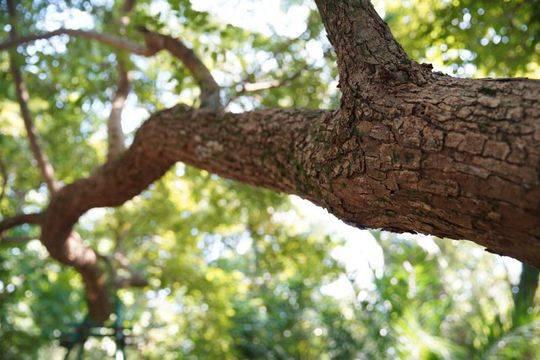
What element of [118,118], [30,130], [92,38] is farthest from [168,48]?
[30,130]

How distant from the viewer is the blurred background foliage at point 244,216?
156 inches

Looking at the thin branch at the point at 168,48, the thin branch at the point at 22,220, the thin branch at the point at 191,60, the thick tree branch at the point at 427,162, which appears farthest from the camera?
the thin branch at the point at 22,220

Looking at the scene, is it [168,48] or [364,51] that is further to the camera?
[168,48]

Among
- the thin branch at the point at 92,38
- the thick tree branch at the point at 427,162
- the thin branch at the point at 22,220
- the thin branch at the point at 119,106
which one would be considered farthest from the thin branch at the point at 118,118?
the thick tree branch at the point at 427,162

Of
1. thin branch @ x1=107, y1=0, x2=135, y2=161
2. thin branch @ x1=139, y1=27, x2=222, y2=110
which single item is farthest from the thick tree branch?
thin branch @ x1=107, y1=0, x2=135, y2=161

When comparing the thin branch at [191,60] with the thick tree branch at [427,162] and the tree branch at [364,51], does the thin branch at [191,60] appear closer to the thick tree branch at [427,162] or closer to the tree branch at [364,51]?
the thick tree branch at [427,162]

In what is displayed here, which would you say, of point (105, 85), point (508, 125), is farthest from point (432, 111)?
point (105, 85)

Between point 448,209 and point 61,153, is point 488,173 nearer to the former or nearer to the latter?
point 448,209

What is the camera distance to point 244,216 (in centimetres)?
694

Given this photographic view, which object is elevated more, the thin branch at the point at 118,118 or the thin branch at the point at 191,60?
A: the thin branch at the point at 191,60

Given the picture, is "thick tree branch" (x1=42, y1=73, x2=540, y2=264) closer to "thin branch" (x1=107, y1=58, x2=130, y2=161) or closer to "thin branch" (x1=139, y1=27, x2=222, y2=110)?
"thin branch" (x1=139, y1=27, x2=222, y2=110)

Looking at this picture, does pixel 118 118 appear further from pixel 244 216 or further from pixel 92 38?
pixel 244 216

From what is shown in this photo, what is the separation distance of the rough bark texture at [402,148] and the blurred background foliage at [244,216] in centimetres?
142

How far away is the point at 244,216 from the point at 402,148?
5594mm
